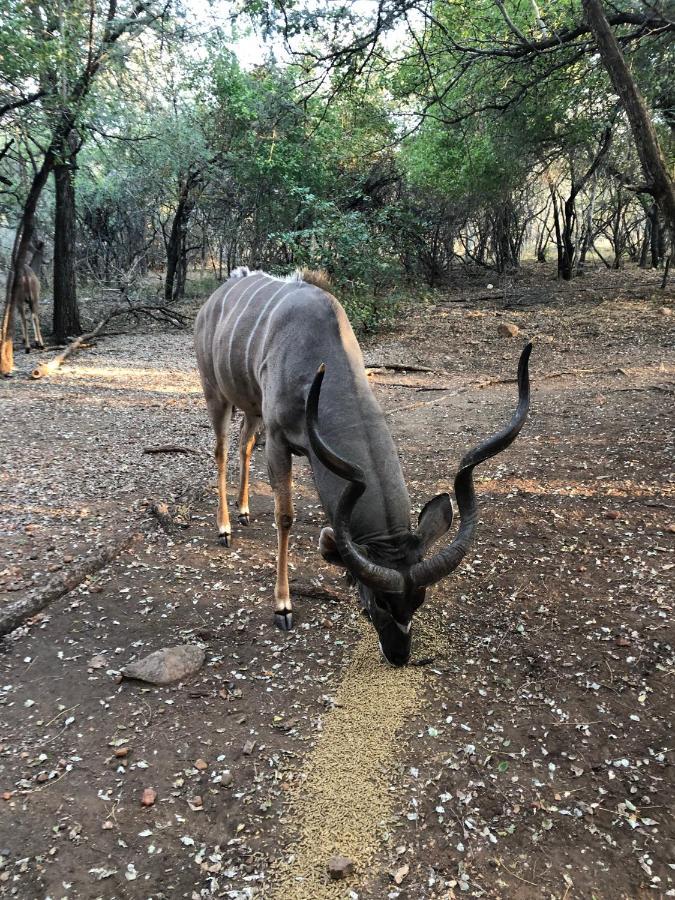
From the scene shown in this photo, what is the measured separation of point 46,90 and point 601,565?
399 inches

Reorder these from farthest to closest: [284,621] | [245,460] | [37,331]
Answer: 1. [37,331]
2. [245,460]
3. [284,621]

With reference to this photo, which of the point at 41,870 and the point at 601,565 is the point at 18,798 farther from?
the point at 601,565

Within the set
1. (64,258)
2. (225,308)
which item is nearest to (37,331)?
(64,258)

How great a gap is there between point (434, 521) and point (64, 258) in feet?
44.1

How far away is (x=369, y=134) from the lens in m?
17.6

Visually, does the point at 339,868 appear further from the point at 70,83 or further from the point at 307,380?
the point at 70,83

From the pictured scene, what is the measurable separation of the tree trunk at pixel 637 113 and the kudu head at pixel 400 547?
3.86 metres

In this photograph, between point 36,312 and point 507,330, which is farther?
point 507,330

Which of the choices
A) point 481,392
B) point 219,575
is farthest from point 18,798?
point 481,392

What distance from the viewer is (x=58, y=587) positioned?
418 centimetres

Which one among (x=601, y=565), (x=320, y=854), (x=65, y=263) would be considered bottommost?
(x=320, y=854)

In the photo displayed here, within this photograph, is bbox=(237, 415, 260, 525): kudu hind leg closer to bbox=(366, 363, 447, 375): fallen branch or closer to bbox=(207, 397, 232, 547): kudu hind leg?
bbox=(207, 397, 232, 547): kudu hind leg

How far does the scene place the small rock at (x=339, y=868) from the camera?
245cm

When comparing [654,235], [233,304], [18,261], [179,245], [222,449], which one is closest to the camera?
[233,304]
